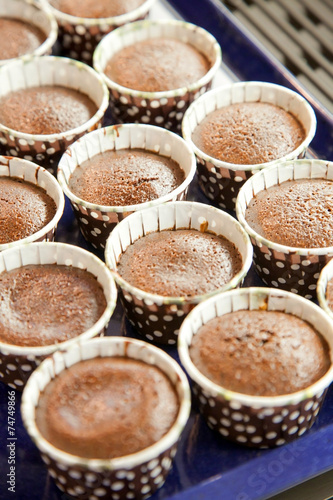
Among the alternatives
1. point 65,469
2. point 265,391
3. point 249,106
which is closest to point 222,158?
point 249,106

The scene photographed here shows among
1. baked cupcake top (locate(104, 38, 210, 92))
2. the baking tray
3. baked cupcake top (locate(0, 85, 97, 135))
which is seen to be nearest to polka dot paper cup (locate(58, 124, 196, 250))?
baked cupcake top (locate(0, 85, 97, 135))

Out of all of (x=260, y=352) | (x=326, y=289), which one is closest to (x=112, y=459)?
(x=260, y=352)

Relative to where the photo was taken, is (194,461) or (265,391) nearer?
(265,391)

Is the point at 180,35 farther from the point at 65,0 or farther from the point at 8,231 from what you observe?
the point at 8,231

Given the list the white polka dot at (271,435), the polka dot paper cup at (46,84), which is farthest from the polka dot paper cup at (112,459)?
the polka dot paper cup at (46,84)

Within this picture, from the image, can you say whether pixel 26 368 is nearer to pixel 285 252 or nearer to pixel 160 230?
pixel 160 230

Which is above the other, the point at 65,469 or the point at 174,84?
the point at 174,84

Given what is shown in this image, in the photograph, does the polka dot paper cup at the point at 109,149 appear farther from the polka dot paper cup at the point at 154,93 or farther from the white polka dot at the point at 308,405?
the white polka dot at the point at 308,405
